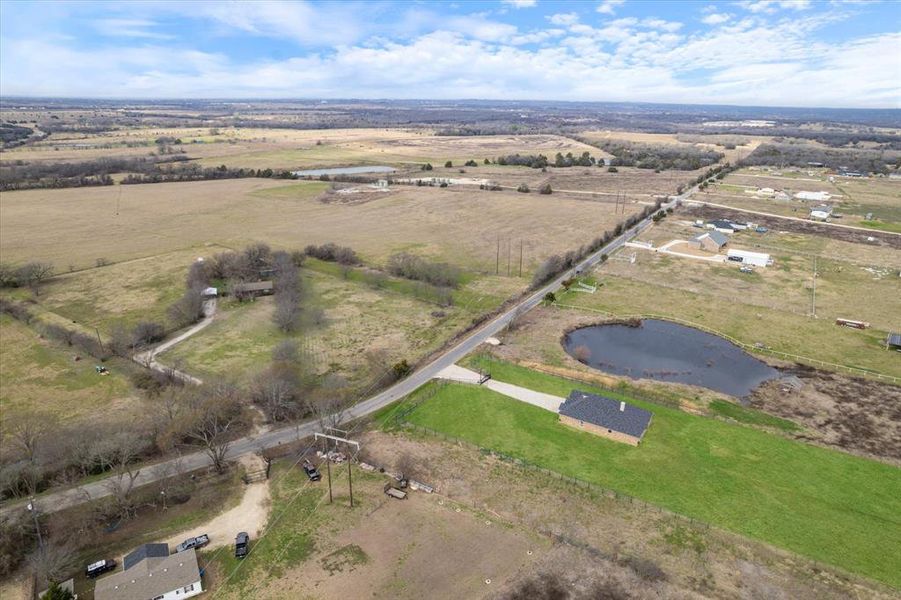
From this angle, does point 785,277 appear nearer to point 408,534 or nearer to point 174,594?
point 408,534

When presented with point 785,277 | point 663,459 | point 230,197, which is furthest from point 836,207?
point 230,197

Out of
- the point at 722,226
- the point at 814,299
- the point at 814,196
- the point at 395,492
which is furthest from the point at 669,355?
the point at 814,196

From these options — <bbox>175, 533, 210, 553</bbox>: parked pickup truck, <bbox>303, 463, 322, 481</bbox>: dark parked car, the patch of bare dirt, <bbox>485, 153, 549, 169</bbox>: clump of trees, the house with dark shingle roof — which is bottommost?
<bbox>175, 533, 210, 553</bbox>: parked pickup truck

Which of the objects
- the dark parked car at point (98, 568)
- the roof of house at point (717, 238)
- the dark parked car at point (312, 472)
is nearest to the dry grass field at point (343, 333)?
the dark parked car at point (312, 472)

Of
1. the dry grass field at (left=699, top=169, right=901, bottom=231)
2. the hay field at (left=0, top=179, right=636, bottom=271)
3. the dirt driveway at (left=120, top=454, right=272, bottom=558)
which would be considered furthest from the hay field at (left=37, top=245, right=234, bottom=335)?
the dry grass field at (left=699, top=169, right=901, bottom=231)

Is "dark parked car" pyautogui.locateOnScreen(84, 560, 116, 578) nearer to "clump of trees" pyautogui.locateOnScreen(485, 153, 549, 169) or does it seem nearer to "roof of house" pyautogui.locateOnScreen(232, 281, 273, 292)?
"roof of house" pyautogui.locateOnScreen(232, 281, 273, 292)

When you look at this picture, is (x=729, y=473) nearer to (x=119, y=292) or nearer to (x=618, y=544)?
(x=618, y=544)
